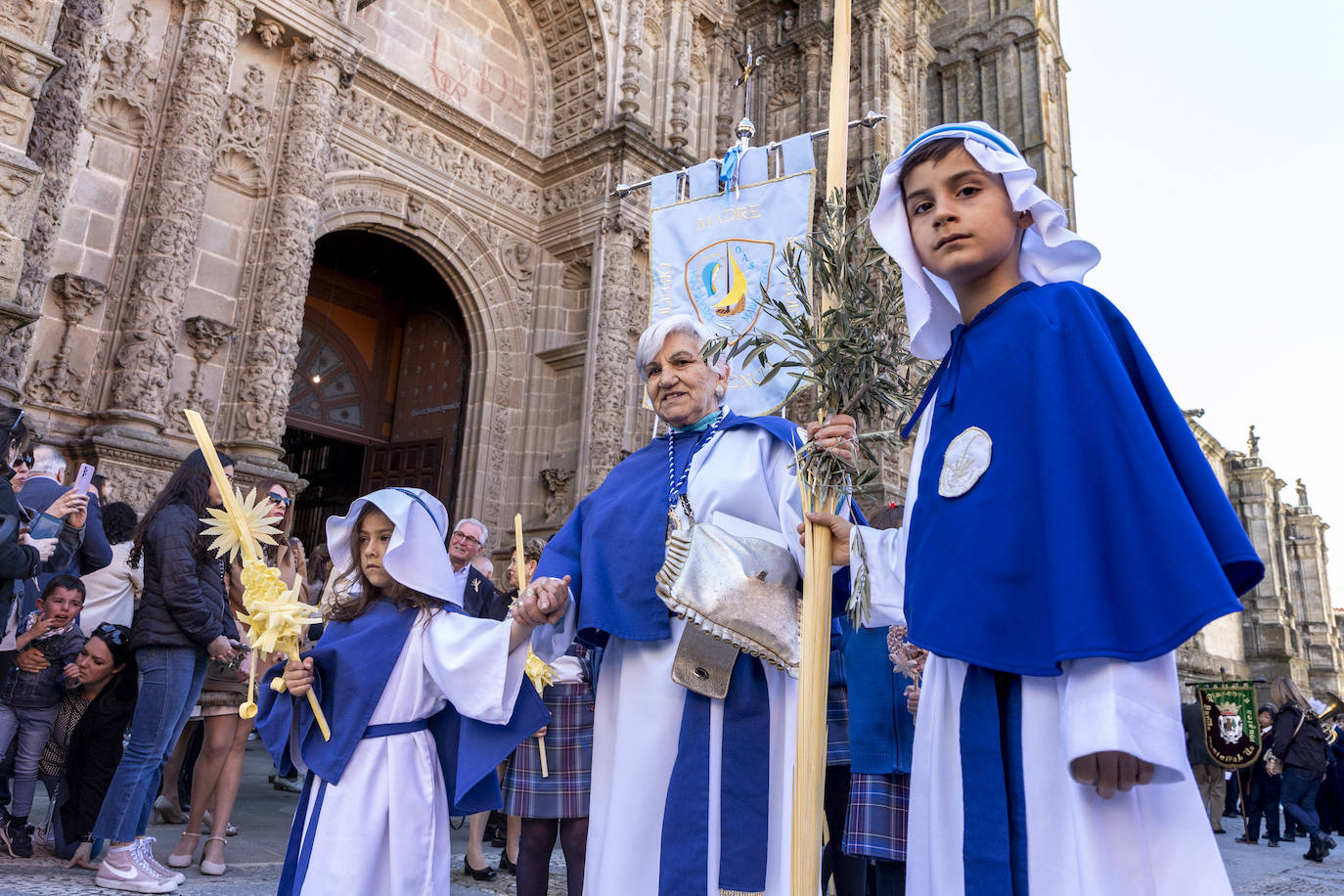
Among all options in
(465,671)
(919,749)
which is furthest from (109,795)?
(919,749)

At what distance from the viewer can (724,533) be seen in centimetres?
241

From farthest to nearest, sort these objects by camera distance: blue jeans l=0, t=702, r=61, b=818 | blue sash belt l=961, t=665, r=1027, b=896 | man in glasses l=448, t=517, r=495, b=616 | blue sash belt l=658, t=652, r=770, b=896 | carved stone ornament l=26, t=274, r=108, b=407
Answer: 1. carved stone ornament l=26, t=274, r=108, b=407
2. man in glasses l=448, t=517, r=495, b=616
3. blue jeans l=0, t=702, r=61, b=818
4. blue sash belt l=658, t=652, r=770, b=896
5. blue sash belt l=961, t=665, r=1027, b=896

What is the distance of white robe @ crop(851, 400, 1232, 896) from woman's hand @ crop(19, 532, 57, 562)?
12.6 feet

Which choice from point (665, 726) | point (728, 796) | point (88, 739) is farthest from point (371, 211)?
point (728, 796)

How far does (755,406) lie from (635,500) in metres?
2.03

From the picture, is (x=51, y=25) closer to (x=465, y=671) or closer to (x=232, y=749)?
(x=232, y=749)

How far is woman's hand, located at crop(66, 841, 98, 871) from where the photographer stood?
411 centimetres

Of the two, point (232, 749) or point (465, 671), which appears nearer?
point (465, 671)

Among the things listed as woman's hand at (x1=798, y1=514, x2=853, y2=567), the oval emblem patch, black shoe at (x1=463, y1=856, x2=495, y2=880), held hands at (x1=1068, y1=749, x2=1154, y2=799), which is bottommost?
black shoe at (x1=463, y1=856, x2=495, y2=880)

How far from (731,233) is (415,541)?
427 cm

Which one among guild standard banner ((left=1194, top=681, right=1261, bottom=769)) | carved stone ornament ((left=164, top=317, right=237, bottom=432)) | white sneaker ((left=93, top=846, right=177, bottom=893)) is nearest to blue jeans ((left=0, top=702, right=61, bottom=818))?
white sneaker ((left=93, top=846, right=177, bottom=893))

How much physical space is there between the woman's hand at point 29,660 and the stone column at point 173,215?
3196 millimetres

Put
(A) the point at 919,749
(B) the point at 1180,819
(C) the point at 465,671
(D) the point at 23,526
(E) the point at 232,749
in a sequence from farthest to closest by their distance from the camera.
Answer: (E) the point at 232,749 < (D) the point at 23,526 < (C) the point at 465,671 < (A) the point at 919,749 < (B) the point at 1180,819

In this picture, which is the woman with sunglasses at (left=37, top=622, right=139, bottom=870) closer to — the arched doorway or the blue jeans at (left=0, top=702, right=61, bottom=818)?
the blue jeans at (left=0, top=702, right=61, bottom=818)
